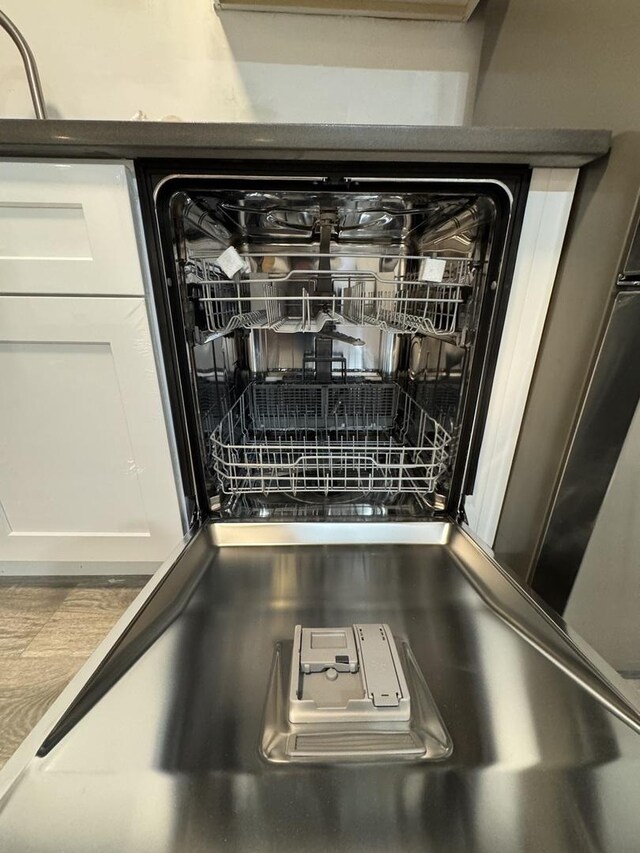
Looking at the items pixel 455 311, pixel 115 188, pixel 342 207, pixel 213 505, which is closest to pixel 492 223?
pixel 455 311

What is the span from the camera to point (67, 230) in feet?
2.47

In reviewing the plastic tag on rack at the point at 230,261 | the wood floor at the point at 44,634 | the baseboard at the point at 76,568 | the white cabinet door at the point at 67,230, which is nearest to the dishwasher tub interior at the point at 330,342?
the plastic tag on rack at the point at 230,261

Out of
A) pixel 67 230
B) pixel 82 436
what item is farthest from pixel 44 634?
pixel 67 230

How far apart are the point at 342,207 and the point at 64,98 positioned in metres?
0.99

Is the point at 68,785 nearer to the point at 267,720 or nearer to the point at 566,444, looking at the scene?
the point at 267,720

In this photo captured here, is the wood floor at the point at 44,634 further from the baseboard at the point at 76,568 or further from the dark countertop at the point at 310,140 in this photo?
the dark countertop at the point at 310,140

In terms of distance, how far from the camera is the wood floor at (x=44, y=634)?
0.87m

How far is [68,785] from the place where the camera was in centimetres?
42

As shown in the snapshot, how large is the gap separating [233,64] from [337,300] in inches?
31.6

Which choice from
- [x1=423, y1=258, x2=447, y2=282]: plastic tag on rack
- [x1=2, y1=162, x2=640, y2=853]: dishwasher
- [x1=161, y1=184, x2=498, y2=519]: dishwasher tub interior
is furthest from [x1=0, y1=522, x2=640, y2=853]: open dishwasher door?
[x1=423, y1=258, x2=447, y2=282]: plastic tag on rack

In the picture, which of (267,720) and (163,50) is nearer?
(267,720)

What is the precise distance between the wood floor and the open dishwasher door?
1.76 feet

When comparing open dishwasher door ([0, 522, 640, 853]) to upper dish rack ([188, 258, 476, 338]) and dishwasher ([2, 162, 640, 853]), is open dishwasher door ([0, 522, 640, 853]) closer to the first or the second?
dishwasher ([2, 162, 640, 853])

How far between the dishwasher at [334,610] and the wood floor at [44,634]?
19.8 inches
